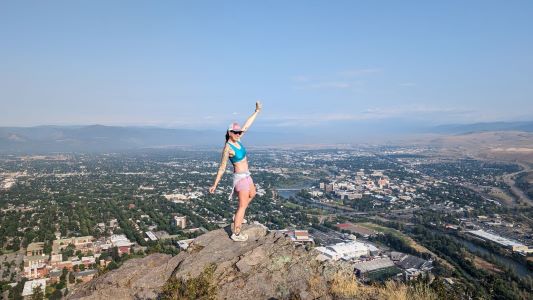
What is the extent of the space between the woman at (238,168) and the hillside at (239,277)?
0.44 metres

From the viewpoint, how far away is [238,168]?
653 cm

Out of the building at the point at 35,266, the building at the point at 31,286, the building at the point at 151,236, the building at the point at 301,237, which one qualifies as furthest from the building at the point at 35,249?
the building at the point at 301,237

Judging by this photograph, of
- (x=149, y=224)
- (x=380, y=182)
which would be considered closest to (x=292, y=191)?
(x=380, y=182)

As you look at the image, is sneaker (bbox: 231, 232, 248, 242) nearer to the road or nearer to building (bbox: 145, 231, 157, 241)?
building (bbox: 145, 231, 157, 241)

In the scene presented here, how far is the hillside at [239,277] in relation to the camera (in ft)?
18.7

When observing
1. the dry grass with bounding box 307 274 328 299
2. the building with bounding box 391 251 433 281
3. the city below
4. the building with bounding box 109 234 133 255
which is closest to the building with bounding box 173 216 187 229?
the city below

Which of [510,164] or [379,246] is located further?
[510,164]

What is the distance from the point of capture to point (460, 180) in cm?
6575

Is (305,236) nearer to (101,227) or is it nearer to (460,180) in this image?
(101,227)

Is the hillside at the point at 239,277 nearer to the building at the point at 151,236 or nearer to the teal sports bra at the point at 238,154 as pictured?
the teal sports bra at the point at 238,154

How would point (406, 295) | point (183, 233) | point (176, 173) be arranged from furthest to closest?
point (176, 173), point (183, 233), point (406, 295)

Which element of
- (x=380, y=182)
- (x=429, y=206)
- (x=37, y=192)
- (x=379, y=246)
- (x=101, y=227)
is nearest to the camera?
(x=379, y=246)

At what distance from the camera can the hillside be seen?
5.71m

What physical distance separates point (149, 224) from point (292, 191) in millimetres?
26747
